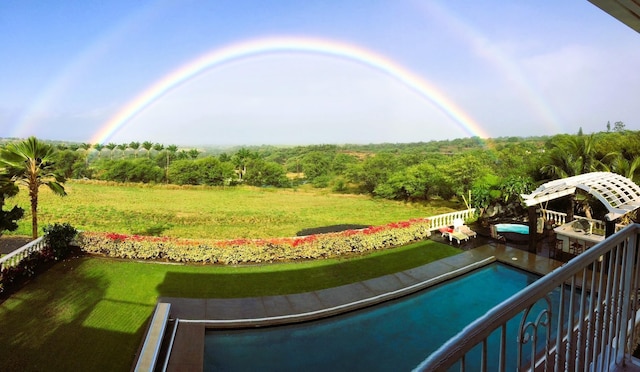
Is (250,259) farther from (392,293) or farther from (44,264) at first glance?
(44,264)

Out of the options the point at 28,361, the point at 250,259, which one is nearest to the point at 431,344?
the point at 250,259

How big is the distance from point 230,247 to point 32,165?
5.52 m

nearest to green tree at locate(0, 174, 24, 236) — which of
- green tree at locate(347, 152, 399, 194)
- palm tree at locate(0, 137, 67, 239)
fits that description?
palm tree at locate(0, 137, 67, 239)

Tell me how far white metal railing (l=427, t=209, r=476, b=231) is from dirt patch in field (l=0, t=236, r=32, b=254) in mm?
11468

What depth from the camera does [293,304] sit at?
6.47 metres

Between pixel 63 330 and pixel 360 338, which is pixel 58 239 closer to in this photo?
pixel 63 330

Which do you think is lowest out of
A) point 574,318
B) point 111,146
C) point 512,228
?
point 512,228

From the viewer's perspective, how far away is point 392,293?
6805mm

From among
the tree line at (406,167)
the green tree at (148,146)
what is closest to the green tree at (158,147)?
the tree line at (406,167)

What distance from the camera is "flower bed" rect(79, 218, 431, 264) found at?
8844mm

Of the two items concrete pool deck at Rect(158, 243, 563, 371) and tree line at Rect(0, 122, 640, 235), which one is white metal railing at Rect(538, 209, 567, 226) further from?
concrete pool deck at Rect(158, 243, 563, 371)

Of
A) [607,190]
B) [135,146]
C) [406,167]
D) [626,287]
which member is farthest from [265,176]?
[626,287]

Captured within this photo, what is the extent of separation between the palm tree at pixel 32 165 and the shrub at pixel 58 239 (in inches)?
23.3

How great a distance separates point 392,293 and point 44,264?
784 cm
